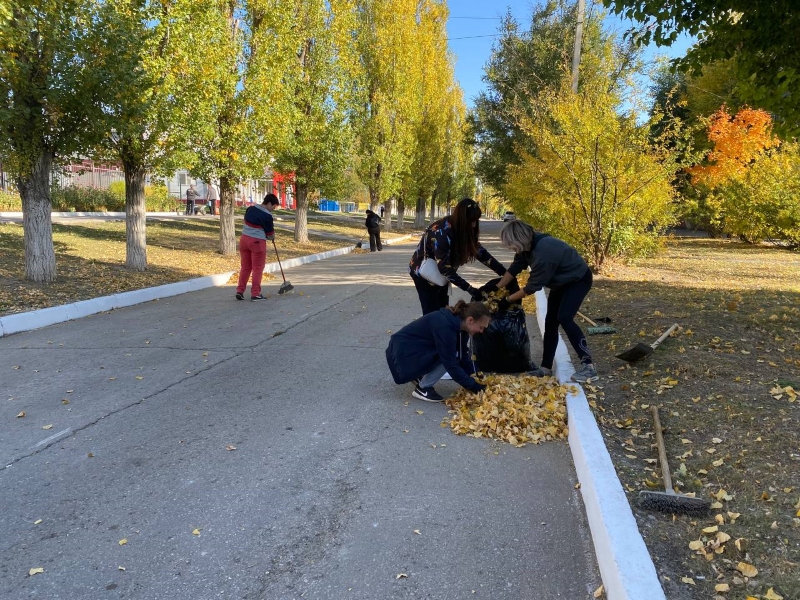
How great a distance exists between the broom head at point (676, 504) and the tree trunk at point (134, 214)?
37.1 ft

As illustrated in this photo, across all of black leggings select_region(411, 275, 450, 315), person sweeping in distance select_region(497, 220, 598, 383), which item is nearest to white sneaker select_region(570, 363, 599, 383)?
person sweeping in distance select_region(497, 220, 598, 383)

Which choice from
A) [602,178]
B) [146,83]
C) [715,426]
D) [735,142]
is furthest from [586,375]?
[735,142]

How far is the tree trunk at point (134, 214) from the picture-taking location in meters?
12.1

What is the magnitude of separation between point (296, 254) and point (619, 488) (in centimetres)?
1658

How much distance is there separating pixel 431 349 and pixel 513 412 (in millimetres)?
850

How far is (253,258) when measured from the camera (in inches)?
392

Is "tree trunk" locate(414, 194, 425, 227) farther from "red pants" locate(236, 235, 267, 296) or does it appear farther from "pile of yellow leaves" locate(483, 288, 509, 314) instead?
"pile of yellow leaves" locate(483, 288, 509, 314)

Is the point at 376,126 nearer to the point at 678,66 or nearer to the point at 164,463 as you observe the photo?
the point at 678,66

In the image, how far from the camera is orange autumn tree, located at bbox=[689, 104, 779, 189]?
21516 mm

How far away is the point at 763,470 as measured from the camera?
3.46 m

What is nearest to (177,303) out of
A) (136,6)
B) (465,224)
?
(136,6)

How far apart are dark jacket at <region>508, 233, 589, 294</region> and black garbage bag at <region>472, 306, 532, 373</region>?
1.63 ft

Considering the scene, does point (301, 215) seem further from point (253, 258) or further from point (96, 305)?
point (96, 305)

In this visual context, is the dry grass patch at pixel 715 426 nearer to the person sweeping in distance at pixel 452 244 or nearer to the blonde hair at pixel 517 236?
the blonde hair at pixel 517 236
